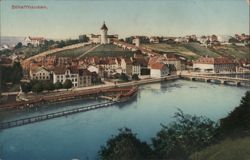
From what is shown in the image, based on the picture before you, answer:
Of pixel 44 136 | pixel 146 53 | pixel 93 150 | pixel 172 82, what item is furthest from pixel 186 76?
pixel 44 136

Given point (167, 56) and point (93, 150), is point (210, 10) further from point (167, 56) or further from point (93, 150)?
point (93, 150)

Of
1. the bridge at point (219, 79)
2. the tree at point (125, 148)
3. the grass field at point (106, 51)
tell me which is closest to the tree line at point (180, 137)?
the tree at point (125, 148)

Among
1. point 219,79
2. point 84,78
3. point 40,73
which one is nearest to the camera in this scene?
point 40,73

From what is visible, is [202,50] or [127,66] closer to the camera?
[127,66]


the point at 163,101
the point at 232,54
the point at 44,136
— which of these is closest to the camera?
the point at 44,136

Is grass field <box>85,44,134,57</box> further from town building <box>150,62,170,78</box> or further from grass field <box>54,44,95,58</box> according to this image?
town building <box>150,62,170,78</box>

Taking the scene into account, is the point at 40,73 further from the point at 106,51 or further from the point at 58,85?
the point at 106,51

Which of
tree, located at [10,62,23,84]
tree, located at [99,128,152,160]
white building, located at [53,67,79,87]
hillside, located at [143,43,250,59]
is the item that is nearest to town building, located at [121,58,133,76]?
hillside, located at [143,43,250,59]

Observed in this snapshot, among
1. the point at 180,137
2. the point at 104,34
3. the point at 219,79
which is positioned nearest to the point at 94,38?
the point at 104,34
